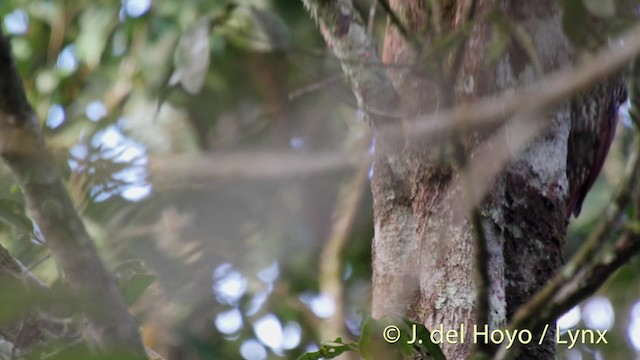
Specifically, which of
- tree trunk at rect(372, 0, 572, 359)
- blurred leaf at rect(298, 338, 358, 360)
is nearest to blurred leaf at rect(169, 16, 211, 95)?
tree trunk at rect(372, 0, 572, 359)

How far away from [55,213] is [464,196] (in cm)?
72

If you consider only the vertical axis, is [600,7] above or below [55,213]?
above

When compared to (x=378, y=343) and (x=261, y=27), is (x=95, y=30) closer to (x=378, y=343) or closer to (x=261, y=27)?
(x=261, y=27)

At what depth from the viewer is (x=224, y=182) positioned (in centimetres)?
262

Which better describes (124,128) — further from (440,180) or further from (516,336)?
(516,336)

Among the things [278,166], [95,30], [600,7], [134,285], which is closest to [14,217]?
[134,285]

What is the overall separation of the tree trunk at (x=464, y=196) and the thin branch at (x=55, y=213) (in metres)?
0.59

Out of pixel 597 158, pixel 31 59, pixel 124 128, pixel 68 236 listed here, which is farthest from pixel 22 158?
pixel 31 59

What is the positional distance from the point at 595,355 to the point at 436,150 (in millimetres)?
1700

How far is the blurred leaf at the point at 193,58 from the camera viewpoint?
2.24 m

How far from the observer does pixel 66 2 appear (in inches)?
132

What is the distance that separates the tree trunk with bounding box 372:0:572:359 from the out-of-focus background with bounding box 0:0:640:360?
89 cm

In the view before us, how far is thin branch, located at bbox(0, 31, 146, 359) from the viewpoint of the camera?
3.49 ft

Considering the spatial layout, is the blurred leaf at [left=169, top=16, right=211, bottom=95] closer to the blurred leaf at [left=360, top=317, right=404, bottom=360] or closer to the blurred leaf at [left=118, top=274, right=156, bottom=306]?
the blurred leaf at [left=118, top=274, right=156, bottom=306]
